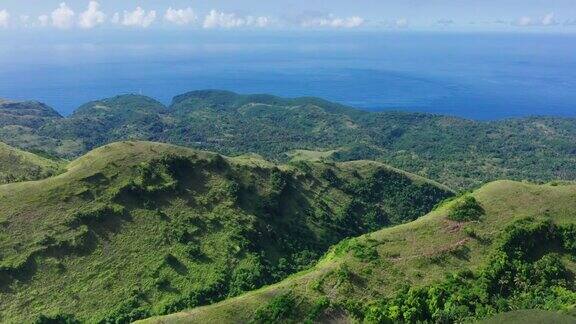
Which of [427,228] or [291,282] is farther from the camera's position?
[427,228]

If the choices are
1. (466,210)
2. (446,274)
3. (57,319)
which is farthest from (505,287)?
(57,319)

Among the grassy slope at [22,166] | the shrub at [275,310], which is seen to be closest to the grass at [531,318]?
the shrub at [275,310]

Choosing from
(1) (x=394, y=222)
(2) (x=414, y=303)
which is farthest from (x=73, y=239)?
(1) (x=394, y=222)

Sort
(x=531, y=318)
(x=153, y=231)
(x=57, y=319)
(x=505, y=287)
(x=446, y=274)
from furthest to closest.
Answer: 1. (x=153, y=231)
2. (x=57, y=319)
3. (x=446, y=274)
4. (x=505, y=287)
5. (x=531, y=318)

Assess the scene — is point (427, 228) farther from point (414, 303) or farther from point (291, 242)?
point (291, 242)

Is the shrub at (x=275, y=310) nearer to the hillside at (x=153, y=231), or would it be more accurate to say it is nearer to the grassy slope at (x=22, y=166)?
the hillside at (x=153, y=231)

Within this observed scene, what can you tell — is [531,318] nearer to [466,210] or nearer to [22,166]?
[466,210]

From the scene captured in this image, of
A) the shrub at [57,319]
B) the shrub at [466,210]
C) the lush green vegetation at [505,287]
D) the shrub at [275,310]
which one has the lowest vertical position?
the shrub at [57,319]
